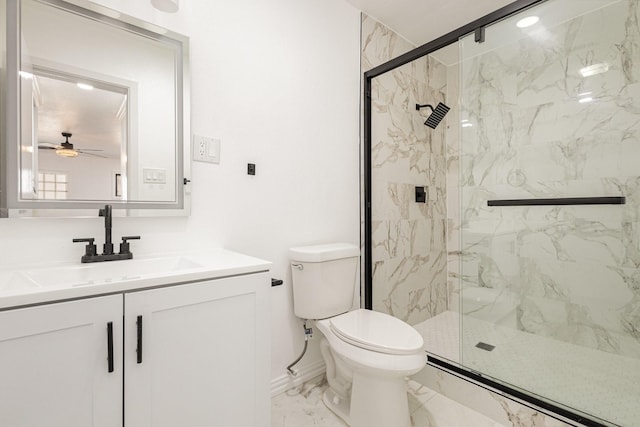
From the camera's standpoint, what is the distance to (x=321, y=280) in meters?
1.59

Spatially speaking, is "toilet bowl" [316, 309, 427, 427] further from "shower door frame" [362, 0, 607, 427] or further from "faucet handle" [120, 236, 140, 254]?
"faucet handle" [120, 236, 140, 254]

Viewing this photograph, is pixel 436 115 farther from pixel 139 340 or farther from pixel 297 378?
pixel 139 340

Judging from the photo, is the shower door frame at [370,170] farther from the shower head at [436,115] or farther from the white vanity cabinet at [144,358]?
the white vanity cabinet at [144,358]

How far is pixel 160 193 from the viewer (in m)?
1.28

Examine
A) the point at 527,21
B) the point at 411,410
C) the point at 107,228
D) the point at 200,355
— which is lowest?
the point at 411,410

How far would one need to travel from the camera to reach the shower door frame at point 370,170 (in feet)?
4.59

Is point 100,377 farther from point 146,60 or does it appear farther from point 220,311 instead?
point 146,60

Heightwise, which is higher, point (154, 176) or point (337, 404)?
point (154, 176)

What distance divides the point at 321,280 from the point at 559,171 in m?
1.48

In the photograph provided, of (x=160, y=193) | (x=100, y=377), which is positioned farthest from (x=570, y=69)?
(x=100, y=377)

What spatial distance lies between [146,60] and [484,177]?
1.94m

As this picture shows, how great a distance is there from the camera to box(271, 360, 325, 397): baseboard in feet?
5.35

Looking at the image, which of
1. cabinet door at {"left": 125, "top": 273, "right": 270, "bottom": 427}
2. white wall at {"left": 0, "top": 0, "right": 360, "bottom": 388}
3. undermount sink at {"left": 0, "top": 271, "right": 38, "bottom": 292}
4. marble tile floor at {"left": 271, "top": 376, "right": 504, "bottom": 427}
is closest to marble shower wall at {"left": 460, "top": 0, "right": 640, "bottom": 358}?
marble tile floor at {"left": 271, "top": 376, "right": 504, "bottom": 427}

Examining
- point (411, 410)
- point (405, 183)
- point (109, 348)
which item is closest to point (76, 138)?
point (109, 348)
